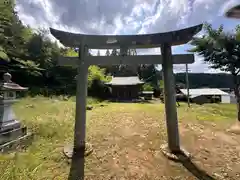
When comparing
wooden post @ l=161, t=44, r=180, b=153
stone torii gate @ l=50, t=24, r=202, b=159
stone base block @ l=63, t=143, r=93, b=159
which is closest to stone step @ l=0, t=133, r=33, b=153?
stone base block @ l=63, t=143, r=93, b=159

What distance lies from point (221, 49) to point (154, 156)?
7.02 m

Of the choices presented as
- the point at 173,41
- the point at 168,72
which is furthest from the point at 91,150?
the point at 173,41

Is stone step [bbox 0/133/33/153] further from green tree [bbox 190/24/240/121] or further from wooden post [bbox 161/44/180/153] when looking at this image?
green tree [bbox 190/24/240/121]

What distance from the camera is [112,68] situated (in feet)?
130

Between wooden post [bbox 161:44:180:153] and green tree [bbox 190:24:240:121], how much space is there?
5289mm

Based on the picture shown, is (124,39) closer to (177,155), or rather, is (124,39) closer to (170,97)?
(170,97)

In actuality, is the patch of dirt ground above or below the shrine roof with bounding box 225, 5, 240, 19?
below

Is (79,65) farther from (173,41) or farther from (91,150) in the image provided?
(173,41)

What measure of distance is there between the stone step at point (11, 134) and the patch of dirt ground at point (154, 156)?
6.57ft

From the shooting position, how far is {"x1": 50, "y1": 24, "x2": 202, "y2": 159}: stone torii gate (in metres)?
4.60

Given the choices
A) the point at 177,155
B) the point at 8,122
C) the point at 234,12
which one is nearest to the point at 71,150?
the point at 8,122

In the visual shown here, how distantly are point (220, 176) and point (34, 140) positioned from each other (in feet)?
16.3

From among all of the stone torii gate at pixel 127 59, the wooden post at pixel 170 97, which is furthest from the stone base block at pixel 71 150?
the wooden post at pixel 170 97

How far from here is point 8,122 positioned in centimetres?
473
